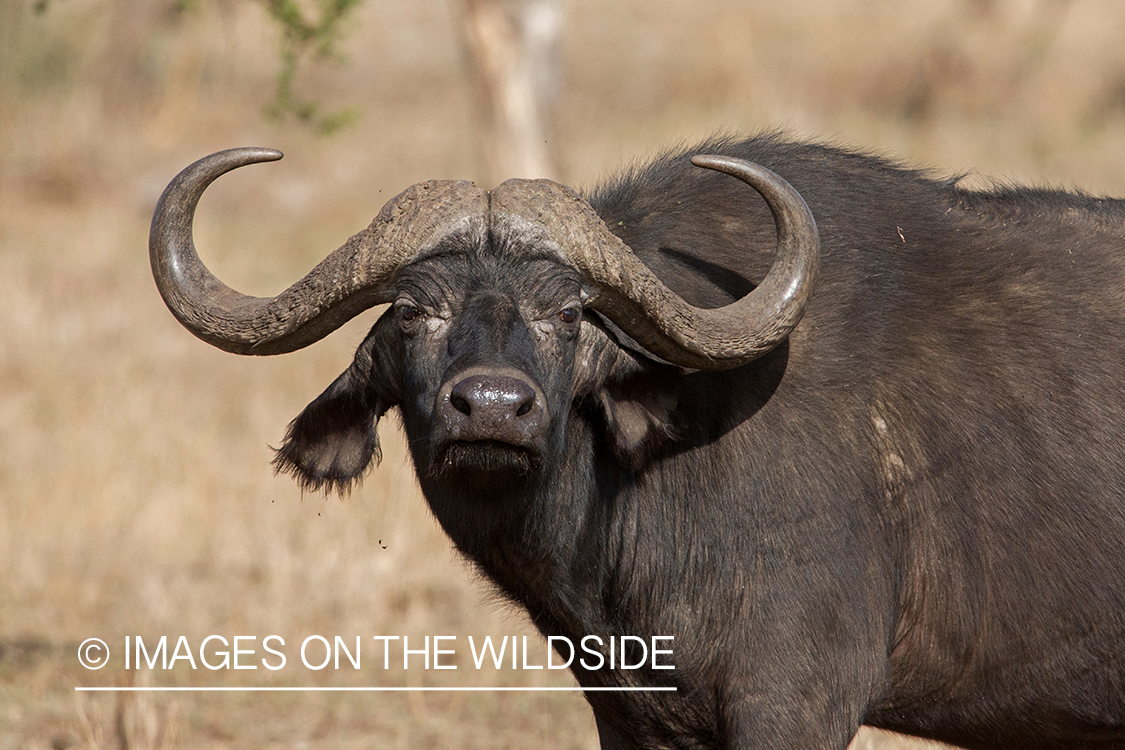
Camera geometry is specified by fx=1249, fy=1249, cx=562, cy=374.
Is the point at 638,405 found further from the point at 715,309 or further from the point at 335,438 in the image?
the point at 335,438

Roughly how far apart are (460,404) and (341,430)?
3.18 feet

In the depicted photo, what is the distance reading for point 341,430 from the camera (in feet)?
13.0

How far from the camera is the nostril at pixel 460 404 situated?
3.09 m

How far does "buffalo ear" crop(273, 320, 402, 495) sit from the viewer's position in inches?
151

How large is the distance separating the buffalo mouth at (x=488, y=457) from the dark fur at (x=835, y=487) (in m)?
0.15

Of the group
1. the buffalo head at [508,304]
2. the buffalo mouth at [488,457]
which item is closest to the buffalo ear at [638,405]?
the buffalo head at [508,304]

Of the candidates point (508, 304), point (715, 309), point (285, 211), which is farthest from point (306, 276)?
point (285, 211)

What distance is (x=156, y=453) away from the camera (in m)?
8.83

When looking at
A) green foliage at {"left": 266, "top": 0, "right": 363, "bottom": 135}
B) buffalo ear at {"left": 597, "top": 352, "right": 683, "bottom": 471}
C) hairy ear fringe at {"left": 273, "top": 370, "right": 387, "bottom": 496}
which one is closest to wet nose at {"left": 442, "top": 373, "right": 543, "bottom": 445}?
buffalo ear at {"left": 597, "top": 352, "right": 683, "bottom": 471}

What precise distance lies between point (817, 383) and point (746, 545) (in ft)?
1.69

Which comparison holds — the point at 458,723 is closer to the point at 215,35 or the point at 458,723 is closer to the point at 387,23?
the point at 215,35

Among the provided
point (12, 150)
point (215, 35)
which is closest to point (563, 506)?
point (12, 150)

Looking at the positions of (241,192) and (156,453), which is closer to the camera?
(156,453)

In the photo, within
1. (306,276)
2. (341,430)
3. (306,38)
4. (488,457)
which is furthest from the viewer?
(306,38)
